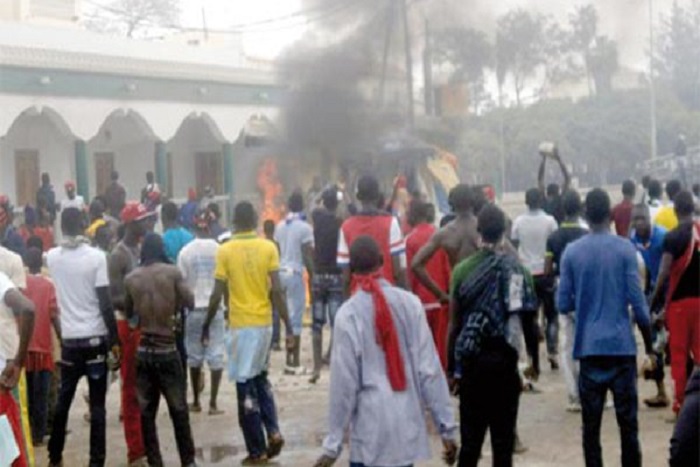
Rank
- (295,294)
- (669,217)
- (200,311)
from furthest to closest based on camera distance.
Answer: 1. (295,294)
2. (669,217)
3. (200,311)

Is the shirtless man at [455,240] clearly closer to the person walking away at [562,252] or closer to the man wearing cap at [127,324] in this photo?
the person walking away at [562,252]

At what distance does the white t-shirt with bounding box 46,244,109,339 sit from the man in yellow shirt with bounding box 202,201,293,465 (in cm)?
82

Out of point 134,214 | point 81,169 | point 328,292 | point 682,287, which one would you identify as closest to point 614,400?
point 682,287

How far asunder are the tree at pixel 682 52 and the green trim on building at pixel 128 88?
61.1ft

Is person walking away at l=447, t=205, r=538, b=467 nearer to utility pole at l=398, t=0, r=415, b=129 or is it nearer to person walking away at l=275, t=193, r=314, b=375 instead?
person walking away at l=275, t=193, r=314, b=375

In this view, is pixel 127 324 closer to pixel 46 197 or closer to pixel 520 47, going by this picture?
pixel 46 197

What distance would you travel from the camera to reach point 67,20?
3066 centimetres

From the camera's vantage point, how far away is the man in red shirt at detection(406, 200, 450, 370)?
971 centimetres

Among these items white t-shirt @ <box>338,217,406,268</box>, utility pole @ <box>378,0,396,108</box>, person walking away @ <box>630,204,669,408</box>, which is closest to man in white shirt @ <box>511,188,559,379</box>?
person walking away @ <box>630,204,669,408</box>

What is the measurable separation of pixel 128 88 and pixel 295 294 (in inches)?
527

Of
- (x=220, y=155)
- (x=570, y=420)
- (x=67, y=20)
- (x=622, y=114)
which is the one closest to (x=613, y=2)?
(x=220, y=155)

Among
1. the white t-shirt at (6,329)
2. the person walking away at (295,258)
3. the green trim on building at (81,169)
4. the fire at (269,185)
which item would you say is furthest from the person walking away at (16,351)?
the fire at (269,185)

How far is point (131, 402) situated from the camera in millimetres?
9328

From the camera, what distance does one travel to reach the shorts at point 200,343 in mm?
11156
